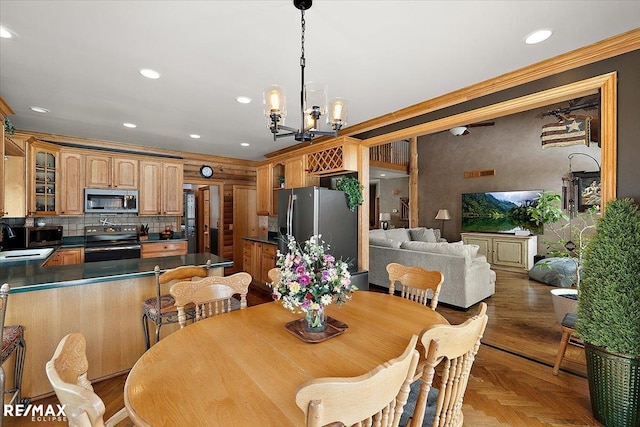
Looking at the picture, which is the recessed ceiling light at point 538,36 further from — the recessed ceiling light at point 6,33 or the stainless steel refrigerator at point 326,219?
the recessed ceiling light at point 6,33

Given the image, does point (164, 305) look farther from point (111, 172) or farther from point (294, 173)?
point (111, 172)

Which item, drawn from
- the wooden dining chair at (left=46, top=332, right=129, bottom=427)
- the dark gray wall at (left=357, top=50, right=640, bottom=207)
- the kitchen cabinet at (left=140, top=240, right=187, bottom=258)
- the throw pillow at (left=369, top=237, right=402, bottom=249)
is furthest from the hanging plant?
the wooden dining chair at (left=46, top=332, right=129, bottom=427)

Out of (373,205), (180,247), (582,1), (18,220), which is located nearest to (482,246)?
(373,205)

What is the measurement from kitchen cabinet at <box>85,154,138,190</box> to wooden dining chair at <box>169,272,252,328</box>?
13.2ft

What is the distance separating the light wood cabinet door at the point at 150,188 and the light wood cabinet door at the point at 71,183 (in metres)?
0.81

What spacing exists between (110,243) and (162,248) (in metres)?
0.76

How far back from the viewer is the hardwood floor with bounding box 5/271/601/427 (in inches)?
76.2

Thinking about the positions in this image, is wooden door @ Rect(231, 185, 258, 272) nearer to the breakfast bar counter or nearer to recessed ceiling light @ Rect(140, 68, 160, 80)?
the breakfast bar counter

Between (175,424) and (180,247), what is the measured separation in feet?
15.7

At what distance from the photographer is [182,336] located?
142cm

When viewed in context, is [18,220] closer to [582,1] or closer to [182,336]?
[182,336]

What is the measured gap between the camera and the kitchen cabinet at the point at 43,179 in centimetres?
397

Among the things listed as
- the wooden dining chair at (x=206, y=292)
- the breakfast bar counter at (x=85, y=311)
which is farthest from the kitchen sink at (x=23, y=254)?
the wooden dining chair at (x=206, y=292)

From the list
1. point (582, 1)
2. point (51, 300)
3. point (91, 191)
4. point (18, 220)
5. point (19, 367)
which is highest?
point (582, 1)
